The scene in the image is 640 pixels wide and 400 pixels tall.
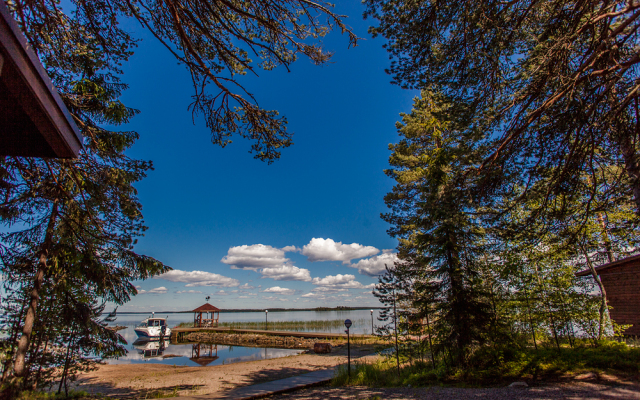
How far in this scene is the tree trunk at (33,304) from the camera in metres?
6.36

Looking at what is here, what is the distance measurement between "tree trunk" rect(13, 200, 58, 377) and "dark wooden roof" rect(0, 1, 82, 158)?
5622 millimetres

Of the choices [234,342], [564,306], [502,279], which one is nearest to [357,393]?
[502,279]

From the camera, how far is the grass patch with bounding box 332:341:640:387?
272 inches

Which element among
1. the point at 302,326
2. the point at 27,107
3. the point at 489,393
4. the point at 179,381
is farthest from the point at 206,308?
the point at 27,107

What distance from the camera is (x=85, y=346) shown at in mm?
7195

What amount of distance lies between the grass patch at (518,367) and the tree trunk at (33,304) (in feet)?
25.7

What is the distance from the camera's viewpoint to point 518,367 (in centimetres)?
735

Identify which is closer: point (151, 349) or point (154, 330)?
point (151, 349)

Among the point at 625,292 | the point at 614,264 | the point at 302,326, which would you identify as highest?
the point at 614,264

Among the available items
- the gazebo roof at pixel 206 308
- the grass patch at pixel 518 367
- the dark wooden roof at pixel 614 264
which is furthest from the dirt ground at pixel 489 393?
the gazebo roof at pixel 206 308

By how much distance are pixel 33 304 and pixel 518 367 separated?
12.0 meters

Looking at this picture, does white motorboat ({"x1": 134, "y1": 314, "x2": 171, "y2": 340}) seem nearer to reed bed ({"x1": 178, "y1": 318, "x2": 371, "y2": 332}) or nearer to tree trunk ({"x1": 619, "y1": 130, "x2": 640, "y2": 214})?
reed bed ({"x1": 178, "y1": 318, "x2": 371, "y2": 332})

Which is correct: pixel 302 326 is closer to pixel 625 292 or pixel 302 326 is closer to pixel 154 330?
pixel 154 330

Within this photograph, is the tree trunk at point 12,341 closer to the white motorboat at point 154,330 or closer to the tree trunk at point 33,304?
the tree trunk at point 33,304
